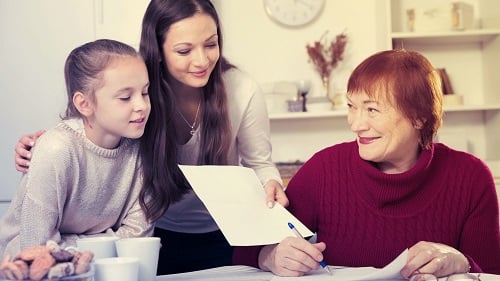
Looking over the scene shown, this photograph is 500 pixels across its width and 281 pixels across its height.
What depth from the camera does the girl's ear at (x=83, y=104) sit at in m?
1.71

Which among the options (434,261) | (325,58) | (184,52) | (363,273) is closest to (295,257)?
(363,273)

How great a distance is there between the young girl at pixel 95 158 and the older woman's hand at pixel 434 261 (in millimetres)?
644

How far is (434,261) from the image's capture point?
50.9 inches

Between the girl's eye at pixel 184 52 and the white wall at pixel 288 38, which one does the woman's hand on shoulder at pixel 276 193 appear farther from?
the white wall at pixel 288 38

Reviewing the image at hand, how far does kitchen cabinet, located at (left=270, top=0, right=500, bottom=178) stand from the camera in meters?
3.83

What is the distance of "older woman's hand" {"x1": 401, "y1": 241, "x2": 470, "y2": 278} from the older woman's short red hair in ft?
1.28

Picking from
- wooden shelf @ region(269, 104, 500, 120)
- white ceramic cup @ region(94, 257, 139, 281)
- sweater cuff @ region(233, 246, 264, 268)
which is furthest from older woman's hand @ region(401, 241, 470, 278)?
wooden shelf @ region(269, 104, 500, 120)

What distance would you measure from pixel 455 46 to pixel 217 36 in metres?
2.45

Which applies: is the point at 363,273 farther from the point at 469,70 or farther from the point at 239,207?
the point at 469,70

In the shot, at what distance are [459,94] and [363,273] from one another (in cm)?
287

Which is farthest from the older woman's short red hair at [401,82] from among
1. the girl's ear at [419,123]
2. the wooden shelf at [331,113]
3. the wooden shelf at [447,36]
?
the wooden shelf at [447,36]

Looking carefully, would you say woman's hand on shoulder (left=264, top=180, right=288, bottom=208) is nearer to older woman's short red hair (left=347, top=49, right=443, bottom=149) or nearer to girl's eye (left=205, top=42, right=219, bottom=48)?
older woman's short red hair (left=347, top=49, right=443, bottom=149)

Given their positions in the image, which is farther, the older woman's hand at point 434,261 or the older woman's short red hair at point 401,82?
the older woman's short red hair at point 401,82

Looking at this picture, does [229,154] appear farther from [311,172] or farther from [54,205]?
[54,205]
